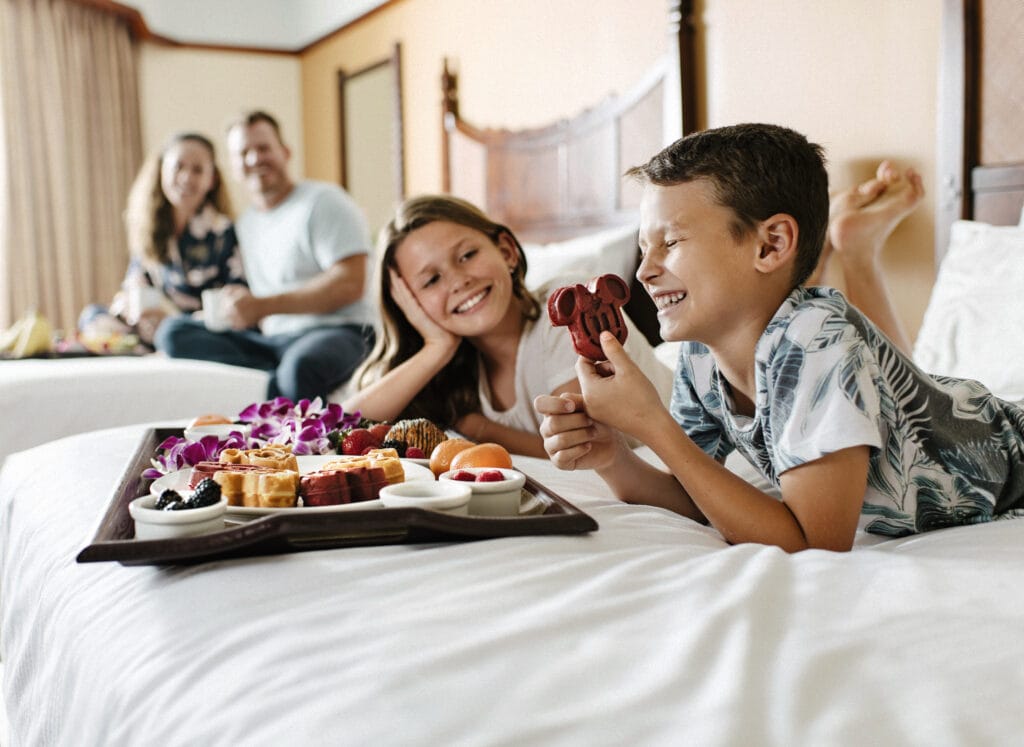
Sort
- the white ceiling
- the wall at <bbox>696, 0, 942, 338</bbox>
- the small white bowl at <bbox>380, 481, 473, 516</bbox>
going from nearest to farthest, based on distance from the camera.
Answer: the small white bowl at <bbox>380, 481, 473, 516</bbox> → the wall at <bbox>696, 0, 942, 338</bbox> → the white ceiling

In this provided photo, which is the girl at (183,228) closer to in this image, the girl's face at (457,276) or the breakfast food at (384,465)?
the girl's face at (457,276)

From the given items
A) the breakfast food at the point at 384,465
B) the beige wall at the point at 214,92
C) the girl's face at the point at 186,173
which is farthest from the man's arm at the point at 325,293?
the beige wall at the point at 214,92

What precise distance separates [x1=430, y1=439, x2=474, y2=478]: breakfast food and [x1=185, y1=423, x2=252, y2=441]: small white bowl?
0.40 meters

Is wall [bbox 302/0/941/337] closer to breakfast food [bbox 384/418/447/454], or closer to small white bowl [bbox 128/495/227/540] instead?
breakfast food [bbox 384/418/447/454]

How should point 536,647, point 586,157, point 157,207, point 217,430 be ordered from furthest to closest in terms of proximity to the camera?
point 157,207 → point 586,157 → point 217,430 → point 536,647

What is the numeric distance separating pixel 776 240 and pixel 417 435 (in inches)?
27.7

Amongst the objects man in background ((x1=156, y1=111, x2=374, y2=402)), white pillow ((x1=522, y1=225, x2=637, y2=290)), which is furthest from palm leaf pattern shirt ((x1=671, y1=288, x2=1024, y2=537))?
man in background ((x1=156, y1=111, x2=374, y2=402))

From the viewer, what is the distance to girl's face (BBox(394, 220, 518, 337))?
2.13m

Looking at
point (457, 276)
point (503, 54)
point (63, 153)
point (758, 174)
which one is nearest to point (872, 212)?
point (457, 276)

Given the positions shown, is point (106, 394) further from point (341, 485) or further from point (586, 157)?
point (341, 485)

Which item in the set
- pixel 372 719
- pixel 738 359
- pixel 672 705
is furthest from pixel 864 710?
pixel 738 359

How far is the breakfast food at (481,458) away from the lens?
1371 mm

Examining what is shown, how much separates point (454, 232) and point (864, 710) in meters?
1.61

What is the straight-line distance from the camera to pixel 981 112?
8.04 feet
